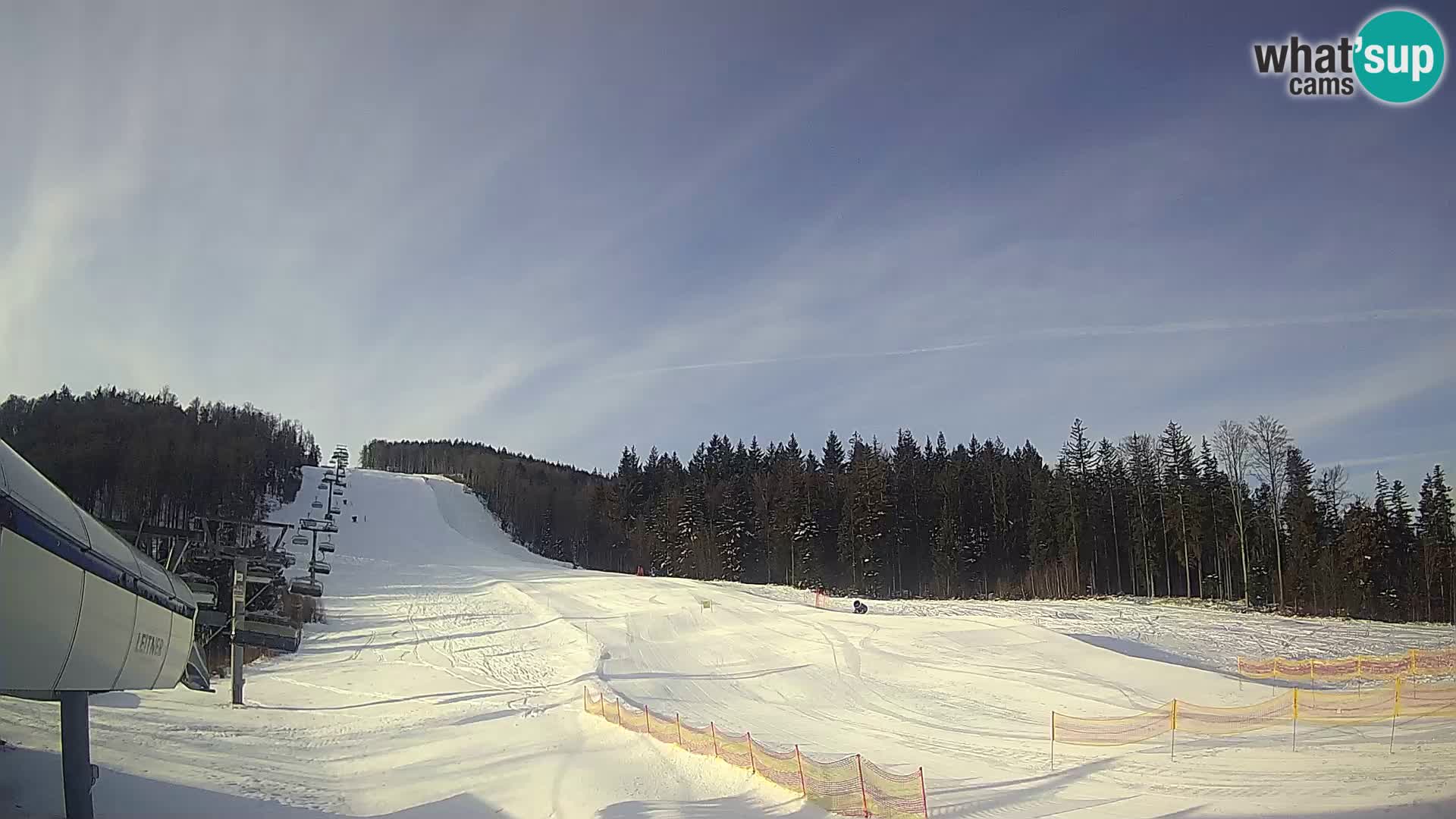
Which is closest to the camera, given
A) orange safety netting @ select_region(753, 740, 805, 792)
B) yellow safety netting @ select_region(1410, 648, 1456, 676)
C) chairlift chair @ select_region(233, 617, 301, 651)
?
orange safety netting @ select_region(753, 740, 805, 792)

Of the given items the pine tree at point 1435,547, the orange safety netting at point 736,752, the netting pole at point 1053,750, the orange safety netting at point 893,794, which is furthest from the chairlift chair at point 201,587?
the pine tree at point 1435,547

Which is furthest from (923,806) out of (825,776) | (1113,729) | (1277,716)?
(1277,716)

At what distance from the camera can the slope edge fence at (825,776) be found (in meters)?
13.6

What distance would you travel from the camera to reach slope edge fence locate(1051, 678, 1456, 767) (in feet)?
56.1

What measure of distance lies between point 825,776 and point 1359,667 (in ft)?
58.0

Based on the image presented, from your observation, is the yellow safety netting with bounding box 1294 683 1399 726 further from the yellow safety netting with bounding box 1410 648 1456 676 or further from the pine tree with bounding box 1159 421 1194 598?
the pine tree with bounding box 1159 421 1194 598

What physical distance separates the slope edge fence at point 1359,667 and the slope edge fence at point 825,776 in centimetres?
1493

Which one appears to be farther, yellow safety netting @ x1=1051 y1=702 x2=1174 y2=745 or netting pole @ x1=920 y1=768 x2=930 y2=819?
yellow safety netting @ x1=1051 y1=702 x2=1174 y2=745

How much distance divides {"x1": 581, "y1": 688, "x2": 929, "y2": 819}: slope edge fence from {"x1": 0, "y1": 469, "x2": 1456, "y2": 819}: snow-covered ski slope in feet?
1.07

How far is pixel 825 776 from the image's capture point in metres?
14.7

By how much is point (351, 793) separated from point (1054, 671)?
2034 centimetres

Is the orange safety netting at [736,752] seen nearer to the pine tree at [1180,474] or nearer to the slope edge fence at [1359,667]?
the slope edge fence at [1359,667]

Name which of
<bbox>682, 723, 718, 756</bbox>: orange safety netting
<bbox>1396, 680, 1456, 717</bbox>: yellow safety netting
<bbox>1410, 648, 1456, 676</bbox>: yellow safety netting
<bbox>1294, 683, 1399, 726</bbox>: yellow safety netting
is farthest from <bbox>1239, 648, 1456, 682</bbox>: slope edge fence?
<bbox>682, 723, 718, 756</bbox>: orange safety netting

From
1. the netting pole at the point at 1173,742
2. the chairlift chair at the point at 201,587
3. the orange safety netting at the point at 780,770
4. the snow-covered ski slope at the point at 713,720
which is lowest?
the snow-covered ski slope at the point at 713,720
